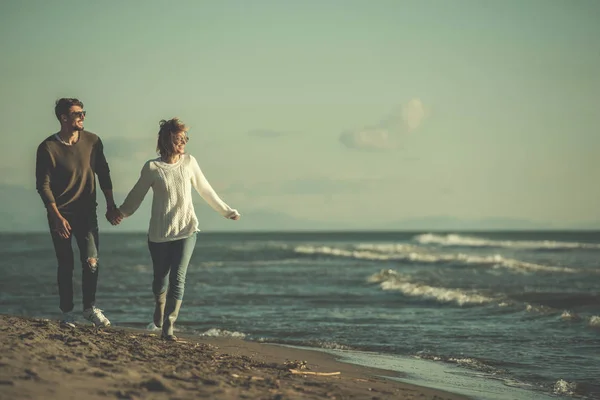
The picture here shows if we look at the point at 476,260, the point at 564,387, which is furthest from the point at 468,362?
the point at 476,260

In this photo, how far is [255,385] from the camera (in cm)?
494

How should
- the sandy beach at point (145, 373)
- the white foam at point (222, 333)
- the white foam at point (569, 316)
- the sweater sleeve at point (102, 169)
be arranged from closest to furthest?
1. the sandy beach at point (145, 373)
2. the sweater sleeve at point (102, 169)
3. the white foam at point (222, 333)
4. the white foam at point (569, 316)

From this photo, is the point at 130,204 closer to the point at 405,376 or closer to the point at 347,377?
the point at 347,377

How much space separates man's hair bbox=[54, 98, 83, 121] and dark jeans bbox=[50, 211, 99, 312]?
879 mm

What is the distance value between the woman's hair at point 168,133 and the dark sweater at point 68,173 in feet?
2.10

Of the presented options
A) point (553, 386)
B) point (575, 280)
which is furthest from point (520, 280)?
point (553, 386)

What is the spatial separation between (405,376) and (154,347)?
94.0 inches

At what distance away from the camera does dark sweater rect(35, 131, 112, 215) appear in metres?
6.25

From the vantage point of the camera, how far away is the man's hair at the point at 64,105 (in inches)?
247

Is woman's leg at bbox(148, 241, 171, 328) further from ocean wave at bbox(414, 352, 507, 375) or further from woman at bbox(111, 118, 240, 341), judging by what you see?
ocean wave at bbox(414, 352, 507, 375)

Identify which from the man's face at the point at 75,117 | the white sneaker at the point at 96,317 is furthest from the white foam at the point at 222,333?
the man's face at the point at 75,117

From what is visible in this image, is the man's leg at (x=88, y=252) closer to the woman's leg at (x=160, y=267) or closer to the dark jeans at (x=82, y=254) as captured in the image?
the dark jeans at (x=82, y=254)

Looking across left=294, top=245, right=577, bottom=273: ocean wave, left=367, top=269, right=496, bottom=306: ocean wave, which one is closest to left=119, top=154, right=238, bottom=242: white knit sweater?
left=367, top=269, right=496, bottom=306: ocean wave

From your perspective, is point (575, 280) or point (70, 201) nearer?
point (70, 201)
